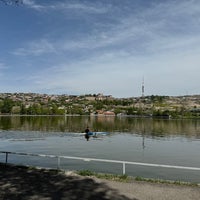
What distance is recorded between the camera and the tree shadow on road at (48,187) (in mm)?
13905

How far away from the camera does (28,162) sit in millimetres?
37094

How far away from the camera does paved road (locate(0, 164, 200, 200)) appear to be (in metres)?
14.0

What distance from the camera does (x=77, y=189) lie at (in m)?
14.9

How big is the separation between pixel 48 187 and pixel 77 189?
54.9 inches

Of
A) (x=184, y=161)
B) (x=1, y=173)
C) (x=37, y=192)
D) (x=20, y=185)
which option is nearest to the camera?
(x=37, y=192)

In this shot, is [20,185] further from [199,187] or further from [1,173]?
[199,187]

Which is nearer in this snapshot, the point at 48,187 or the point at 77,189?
the point at 77,189

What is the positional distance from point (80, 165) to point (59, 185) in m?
20.8

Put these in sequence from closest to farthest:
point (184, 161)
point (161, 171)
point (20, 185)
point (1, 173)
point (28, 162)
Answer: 1. point (20, 185)
2. point (1, 173)
3. point (161, 171)
4. point (28, 162)
5. point (184, 161)

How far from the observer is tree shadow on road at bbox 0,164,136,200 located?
13.9 metres

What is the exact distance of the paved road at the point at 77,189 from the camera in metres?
14.0

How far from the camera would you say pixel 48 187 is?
15.2 m

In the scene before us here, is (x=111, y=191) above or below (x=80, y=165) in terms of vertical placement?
above

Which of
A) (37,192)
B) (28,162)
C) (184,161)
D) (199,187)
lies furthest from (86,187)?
(184,161)
